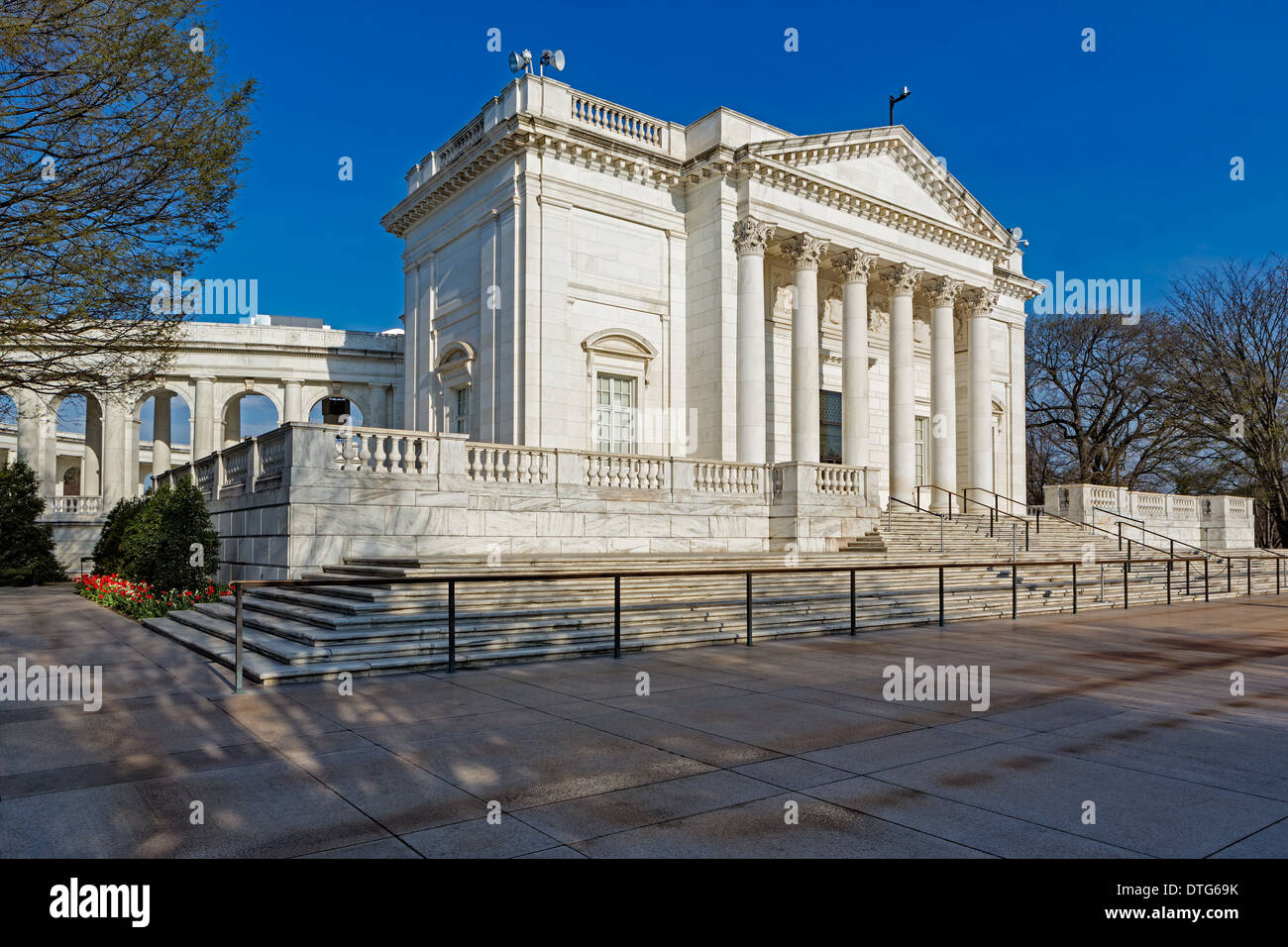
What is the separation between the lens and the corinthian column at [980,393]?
3469 centimetres

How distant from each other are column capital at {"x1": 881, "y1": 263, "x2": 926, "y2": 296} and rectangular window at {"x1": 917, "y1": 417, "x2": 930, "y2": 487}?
6548 mm

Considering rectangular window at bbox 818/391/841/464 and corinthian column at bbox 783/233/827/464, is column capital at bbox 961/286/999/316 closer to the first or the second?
rectangular window at bbox 818/391/841/464

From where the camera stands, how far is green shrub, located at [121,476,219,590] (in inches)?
746

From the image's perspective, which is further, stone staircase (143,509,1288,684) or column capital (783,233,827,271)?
column capital (783,233,827,271)

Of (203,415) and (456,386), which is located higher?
(203,415)

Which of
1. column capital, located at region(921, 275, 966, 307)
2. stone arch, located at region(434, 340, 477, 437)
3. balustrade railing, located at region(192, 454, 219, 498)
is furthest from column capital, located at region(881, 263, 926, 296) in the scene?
balustrade railing, located at region(192, 454, 219, 498)

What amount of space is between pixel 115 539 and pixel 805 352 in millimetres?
21636

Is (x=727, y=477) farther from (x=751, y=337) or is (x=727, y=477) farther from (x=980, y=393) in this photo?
(x=980, y=393)

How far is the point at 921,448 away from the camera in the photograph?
3609 cm

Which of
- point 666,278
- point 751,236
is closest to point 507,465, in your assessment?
point 666,278

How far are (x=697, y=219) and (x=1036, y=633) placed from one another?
58.2 feet

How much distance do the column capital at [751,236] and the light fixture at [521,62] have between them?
7.85 meters

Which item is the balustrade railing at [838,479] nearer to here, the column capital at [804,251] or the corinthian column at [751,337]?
the corinthian column at [751,337]

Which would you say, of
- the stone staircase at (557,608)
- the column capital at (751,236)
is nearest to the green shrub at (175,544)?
the stone staircase at (557,608)
